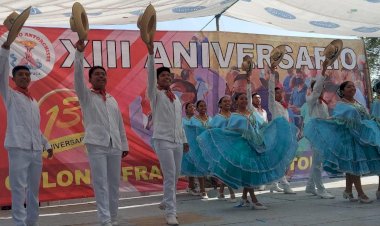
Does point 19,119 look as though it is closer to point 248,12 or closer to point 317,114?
point 317,114

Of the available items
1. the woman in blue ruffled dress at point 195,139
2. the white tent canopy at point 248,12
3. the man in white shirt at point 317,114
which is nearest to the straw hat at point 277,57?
the man in white shirt at point 317,114

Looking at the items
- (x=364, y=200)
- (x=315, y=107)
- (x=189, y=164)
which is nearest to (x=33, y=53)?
(x=189, y=164)

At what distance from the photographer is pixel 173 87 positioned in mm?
8031

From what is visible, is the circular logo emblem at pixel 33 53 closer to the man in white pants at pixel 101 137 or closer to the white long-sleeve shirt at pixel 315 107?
the man in white pants at pixel 101 137

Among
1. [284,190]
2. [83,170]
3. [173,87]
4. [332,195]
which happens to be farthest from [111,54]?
[332,195]

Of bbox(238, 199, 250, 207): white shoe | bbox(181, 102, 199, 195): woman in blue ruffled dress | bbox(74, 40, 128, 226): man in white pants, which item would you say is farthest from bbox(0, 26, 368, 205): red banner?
bbox(74, 40, 128, 226): man in white pants

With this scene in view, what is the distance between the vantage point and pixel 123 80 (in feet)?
Result: 25.4

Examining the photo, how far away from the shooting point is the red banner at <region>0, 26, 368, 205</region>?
7188 millimetres

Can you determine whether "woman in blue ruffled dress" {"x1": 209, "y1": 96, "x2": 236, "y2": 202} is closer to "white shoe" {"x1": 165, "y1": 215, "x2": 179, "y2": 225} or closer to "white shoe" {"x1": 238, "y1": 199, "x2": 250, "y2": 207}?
"white shoe" {"x1": 238, "y1": 199, "x2": 250, "y2": 207}

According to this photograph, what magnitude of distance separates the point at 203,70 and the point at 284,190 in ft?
7.67

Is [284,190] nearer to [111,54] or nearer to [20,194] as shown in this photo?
[111,54]

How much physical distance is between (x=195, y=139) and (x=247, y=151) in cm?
167

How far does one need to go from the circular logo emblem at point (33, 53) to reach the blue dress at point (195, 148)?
2.21 m

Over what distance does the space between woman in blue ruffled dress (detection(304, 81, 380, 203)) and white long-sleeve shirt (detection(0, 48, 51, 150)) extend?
3.38 meters
